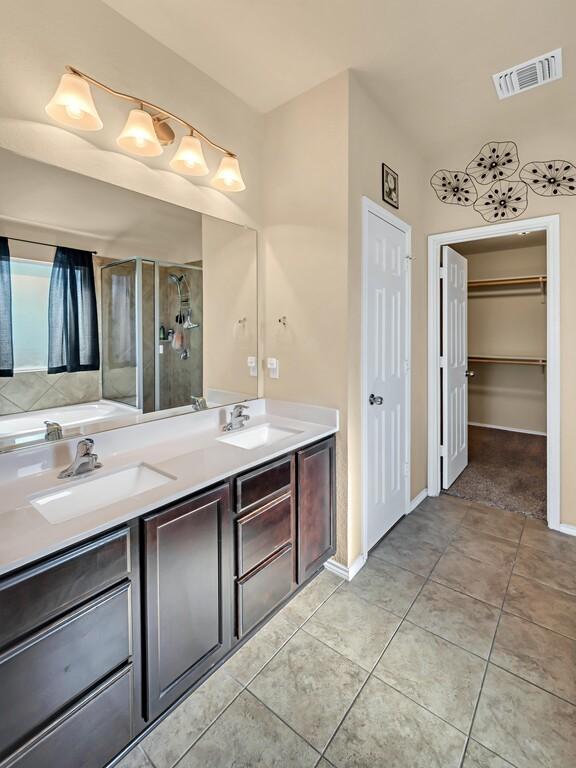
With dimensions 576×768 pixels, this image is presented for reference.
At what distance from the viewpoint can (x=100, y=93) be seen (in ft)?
5.18

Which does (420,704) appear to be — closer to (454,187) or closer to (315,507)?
(315,507)

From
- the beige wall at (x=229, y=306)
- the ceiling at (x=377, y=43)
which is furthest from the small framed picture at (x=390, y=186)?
the beige wall at (x=229, y=306)

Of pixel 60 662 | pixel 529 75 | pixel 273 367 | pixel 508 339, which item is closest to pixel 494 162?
pixel 529 75

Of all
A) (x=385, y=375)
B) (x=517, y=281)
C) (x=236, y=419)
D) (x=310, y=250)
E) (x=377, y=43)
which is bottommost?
(x=236, y=419)

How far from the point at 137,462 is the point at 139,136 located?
138cm

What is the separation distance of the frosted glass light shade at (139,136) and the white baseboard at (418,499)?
2.81 m

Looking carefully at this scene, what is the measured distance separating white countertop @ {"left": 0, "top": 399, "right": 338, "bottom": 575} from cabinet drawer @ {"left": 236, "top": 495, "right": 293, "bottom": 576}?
9.3 inches

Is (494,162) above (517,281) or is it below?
above

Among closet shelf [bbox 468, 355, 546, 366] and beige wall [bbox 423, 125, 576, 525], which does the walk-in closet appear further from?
beige wall [bbox 423, 125, 576, 525]

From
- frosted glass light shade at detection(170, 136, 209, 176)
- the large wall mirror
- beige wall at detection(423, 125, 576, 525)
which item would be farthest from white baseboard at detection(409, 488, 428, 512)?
frosted glass light shade at detection(170, 136, 209, 176)

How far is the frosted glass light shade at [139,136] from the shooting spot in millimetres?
1570

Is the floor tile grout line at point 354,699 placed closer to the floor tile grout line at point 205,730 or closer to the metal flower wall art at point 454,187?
the floor tile grout line at point 205,730

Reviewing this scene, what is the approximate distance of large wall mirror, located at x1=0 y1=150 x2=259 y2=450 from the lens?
1.41 m

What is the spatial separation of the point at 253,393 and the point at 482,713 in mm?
1831
